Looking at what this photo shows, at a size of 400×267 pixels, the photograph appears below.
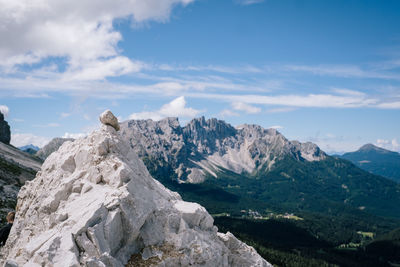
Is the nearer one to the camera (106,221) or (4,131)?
(106,221)

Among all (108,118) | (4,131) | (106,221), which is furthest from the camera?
(4,131)

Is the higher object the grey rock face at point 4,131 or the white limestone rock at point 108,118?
the grey rock face at point 4,131

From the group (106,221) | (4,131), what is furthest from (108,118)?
(4,131)

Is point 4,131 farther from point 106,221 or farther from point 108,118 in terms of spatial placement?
point 106,221

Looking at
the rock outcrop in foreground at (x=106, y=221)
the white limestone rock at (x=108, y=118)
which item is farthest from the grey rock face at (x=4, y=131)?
the white limestone rock at (x=108, y=118)

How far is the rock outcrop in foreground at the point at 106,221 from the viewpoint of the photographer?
2012 cm

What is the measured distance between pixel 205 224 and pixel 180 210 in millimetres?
3012

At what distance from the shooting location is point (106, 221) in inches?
865

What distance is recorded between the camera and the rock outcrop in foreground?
20125 mm

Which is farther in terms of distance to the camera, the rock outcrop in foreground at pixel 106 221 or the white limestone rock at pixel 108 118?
the white limestone rock at pixel 108 118

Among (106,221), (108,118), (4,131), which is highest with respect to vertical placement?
(4,131)

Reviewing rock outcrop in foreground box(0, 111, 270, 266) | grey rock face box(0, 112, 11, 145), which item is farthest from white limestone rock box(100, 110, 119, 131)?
grey rock face box(0, 112, 11, 145)

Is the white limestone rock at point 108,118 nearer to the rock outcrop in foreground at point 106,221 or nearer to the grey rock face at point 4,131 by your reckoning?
the rock outcrop in foreground at point 106,221

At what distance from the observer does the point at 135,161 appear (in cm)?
3127
